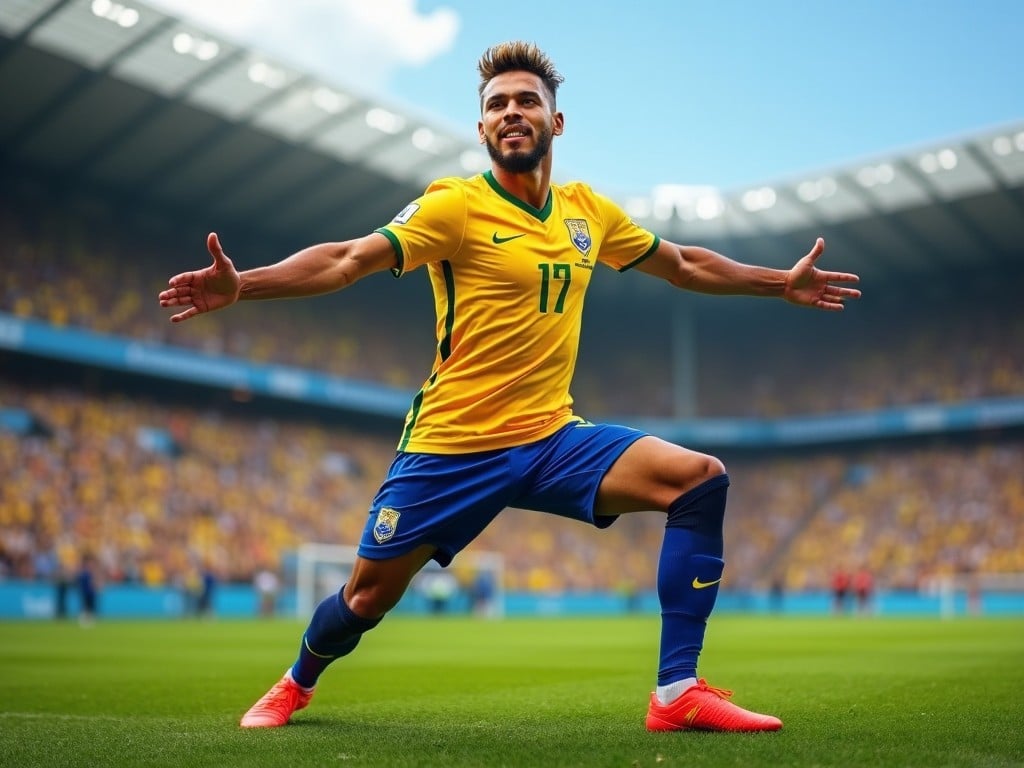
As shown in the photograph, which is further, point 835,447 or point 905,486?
point 835,447

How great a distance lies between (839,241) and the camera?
1558 inches

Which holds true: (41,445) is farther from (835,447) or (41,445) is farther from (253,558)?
(835,447)

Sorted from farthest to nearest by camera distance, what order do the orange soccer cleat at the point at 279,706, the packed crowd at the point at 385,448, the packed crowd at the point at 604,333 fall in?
the packed crowd at the point at 604,333 < the packed crowd at the point at 385,448 < the orange soccer cleat at the point at 279,706

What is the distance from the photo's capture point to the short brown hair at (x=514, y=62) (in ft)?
15.2

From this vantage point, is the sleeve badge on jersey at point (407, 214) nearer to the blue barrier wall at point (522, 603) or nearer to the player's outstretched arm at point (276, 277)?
the player's outstretched arm at point (276, 277)

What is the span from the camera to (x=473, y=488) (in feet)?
14.6

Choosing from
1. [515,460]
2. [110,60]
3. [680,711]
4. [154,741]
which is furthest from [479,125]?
[110,60]

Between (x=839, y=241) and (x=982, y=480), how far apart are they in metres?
9.86

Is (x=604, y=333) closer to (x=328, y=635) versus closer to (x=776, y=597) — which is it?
(x=776, y=597)

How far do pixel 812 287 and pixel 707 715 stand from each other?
6.70 feet

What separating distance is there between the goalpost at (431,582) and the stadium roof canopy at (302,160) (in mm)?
11303

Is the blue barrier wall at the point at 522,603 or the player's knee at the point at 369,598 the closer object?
the player's knee at the point at 369,598

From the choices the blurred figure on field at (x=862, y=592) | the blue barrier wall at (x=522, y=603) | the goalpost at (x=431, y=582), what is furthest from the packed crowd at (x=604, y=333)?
the blurred figure on field at (x=862, y=592)

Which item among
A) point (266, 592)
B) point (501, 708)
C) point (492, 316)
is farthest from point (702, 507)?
point (266, 592)
